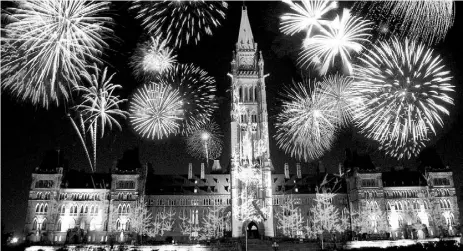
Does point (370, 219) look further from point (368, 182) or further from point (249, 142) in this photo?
point (249, 142)

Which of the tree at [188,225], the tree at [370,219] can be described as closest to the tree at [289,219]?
the tree at [370,219]

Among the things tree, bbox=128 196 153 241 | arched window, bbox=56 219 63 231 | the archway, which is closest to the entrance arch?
the archway

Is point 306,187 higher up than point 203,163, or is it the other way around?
point 203,163

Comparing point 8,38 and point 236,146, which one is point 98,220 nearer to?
point 236,146

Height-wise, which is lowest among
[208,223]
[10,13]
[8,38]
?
[208,223]

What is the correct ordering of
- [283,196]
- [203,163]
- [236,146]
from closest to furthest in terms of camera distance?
[236,146], [283,196], [203,163]

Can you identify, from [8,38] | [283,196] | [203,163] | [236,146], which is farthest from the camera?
[203,163]

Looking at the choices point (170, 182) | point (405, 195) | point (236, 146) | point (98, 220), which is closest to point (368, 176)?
point (405, 195)

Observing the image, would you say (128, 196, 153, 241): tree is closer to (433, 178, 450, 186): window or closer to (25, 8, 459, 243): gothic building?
(25, 8, 459, 243): gothic building
